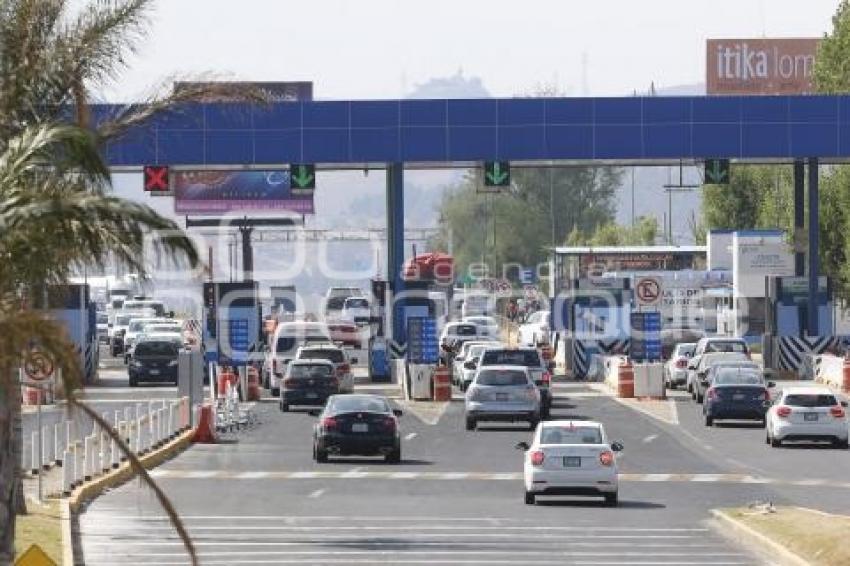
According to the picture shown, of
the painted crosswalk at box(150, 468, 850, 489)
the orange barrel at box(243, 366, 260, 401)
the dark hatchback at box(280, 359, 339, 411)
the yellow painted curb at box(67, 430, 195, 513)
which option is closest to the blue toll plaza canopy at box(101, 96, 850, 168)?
the orange barrel at box(243, 366, 260, 401)

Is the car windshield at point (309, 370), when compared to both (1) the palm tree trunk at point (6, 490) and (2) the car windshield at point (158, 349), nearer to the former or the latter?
(2) the car windshield at point (158, 349)

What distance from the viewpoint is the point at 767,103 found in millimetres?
69875

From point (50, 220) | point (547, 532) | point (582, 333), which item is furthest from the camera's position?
point (582, 333)

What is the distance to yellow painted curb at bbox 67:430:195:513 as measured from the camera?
38.0 metres

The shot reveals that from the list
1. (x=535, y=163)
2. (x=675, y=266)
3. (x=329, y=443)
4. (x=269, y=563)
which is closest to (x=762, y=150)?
(x=535, y=163)

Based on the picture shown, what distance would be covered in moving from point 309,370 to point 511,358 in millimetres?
4751

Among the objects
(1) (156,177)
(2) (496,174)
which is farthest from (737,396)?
(1) (156,177)

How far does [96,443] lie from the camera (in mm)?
42750

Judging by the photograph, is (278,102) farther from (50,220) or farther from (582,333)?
(50,220)

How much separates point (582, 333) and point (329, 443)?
1302 inches

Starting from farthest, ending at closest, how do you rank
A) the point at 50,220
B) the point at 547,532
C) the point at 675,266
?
the point at 675,266, the point at 547,532, the point at 50,220

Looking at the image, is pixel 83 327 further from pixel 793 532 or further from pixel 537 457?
pixel 793 532

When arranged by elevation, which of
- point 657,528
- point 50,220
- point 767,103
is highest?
point 767,103

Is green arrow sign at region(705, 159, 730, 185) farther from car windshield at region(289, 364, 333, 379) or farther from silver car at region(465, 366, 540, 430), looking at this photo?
silver car at region(465, 366, 540, 430)
